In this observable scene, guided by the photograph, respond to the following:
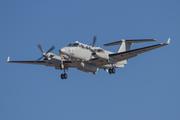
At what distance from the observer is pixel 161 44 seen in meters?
23.7

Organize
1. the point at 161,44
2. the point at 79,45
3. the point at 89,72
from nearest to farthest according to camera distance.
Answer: the point at 161,44, the point at 79,45, the point at 89,72

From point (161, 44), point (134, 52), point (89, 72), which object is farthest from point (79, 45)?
point (161, 44)

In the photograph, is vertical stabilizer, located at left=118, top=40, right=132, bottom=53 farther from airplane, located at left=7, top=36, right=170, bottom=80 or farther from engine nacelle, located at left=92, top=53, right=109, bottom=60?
engine nacelle, located at left=92, top=53, right=109, bottom=60

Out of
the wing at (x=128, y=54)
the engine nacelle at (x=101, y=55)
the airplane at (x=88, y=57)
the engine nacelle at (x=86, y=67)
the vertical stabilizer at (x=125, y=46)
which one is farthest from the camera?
the vertical stabilizer at (x=125, y=46)

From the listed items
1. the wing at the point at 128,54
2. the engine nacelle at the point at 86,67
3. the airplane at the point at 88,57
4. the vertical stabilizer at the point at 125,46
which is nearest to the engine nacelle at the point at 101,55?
the airplane at the point at 88,57

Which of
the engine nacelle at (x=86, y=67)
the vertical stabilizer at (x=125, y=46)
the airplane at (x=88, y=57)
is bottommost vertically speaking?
the engine nacelle at (x=86, y=67)

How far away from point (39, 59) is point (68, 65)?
2903 millimetres

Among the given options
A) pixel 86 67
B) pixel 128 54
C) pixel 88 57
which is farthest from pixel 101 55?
pixel 128 54

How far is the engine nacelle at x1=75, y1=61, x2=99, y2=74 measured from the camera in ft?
86.7

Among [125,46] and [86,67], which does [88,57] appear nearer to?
[86,67]

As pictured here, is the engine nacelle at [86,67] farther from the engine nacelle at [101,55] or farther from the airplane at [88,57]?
the engine nacelle at [101,55]

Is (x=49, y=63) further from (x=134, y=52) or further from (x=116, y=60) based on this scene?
(x=134, y=52)

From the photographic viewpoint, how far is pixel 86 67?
87.8 ft

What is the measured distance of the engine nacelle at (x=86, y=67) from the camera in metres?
26.4
